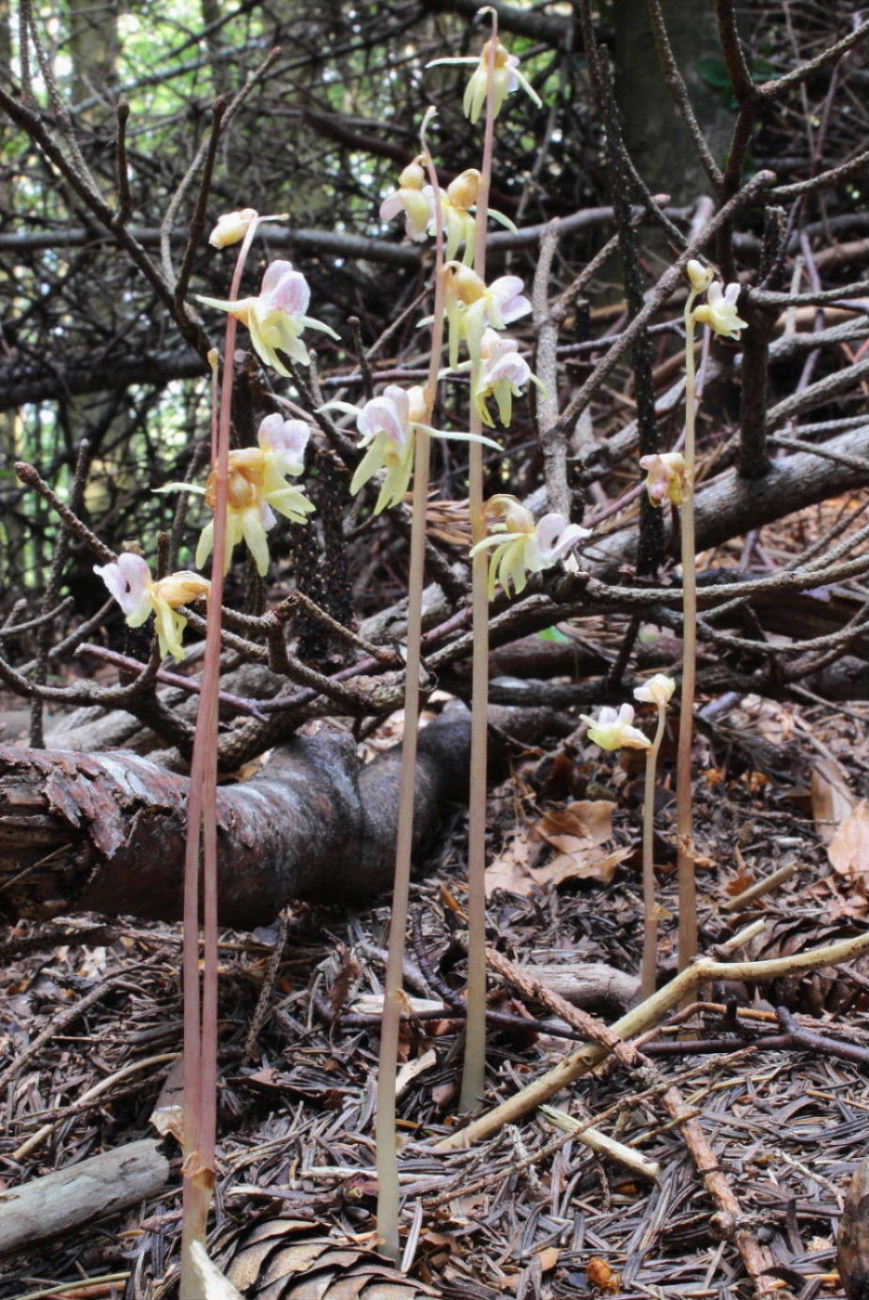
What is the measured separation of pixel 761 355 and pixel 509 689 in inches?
39.5

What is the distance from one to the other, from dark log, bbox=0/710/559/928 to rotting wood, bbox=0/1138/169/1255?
0.33 m

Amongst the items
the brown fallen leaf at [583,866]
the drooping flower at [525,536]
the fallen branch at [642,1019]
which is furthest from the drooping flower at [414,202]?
the brown fallen leaf at [583,866]

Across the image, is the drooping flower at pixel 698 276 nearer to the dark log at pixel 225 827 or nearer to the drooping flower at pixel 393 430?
the drooping flower at pixel 393 430

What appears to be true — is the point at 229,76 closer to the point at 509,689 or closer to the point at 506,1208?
the point at 509,689

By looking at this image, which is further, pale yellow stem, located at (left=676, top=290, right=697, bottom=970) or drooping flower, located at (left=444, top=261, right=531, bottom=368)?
pale yellow stem, located at (left=676, top=290, right=697, bottom=970)

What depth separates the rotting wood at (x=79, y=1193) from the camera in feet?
3.83

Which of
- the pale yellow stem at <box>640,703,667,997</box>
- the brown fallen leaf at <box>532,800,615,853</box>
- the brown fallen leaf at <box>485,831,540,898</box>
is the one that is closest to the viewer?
the pale yellow stem at <box>640,703,667,997</box>

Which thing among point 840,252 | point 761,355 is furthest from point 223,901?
point 840,252

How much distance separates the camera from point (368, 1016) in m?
1.54

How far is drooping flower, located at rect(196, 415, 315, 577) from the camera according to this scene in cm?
105

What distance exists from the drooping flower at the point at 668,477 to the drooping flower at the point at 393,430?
0.48 metres

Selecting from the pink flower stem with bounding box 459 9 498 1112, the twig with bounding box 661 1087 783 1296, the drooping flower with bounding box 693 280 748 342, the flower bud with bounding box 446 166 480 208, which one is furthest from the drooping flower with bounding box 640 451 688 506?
the twig with bounding box 661 1087 783 1296

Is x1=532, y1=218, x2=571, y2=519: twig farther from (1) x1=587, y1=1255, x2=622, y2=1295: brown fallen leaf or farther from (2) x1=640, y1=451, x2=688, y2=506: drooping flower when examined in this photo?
(1) x1=587, y1=1255, x2=622, y2=1295: brown fallen leaf

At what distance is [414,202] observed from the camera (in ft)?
4.25
